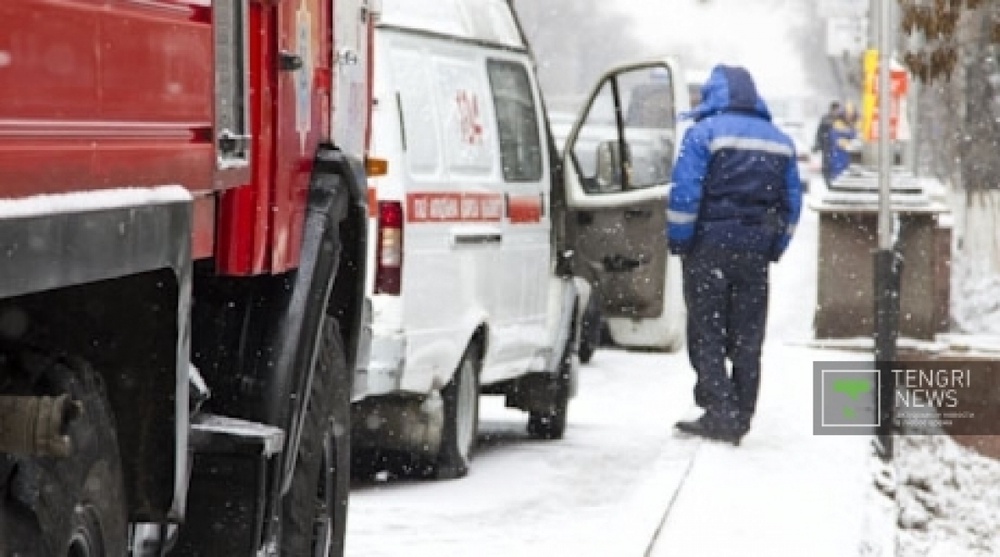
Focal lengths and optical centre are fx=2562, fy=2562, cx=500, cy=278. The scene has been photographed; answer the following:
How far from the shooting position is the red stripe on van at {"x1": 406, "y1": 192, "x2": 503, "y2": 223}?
1074 cm

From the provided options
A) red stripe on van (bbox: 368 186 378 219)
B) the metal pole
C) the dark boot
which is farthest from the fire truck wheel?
the metal pole

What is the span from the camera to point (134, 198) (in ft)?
14.2

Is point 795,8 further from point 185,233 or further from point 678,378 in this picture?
point 185,233

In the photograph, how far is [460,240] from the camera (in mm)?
11406

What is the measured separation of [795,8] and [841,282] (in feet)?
197

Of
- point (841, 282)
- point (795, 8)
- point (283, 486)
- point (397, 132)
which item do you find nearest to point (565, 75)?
point (795, 8)

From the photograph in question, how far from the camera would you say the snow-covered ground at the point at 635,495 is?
965 centimetres

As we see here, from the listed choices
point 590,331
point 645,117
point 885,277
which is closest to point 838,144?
point 590,331

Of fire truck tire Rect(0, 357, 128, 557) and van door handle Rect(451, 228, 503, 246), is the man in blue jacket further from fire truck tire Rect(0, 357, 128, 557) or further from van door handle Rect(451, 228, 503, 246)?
fire truck tire Rect(0, 357, 128, 557)

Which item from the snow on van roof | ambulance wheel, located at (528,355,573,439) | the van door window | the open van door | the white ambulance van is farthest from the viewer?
the van door window

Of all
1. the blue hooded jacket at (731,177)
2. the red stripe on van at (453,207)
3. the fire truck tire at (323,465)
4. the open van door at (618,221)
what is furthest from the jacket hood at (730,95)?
the fire truck tire at (323,465)

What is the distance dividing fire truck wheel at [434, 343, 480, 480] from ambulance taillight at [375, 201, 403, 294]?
111cm

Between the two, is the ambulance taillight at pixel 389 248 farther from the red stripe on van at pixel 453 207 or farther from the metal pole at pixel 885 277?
the metal pole at pixel 885 277

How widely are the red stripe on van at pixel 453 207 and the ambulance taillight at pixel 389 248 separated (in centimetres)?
10
